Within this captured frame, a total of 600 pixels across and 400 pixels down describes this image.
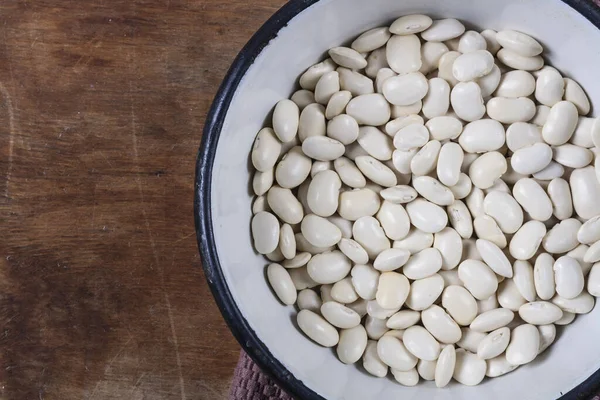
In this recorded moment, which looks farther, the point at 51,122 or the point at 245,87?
the point at 51,122

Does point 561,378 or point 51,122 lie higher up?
point 561,378

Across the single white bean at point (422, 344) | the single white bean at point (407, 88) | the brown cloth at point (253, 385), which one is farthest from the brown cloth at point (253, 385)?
the single white bean at point (407, 88)

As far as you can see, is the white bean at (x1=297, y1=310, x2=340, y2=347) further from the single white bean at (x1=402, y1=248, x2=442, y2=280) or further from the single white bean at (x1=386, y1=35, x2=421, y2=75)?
the single white bean at (x1=386, y1=35, x2=421, y2=75)

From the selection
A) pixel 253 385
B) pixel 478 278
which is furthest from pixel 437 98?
pixel 253 385

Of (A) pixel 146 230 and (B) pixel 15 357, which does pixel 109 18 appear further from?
(B) pixel 15 357

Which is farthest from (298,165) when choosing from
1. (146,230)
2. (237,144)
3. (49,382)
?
(49,382)

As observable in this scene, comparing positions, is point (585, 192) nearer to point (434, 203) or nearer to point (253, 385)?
point (434, 203)

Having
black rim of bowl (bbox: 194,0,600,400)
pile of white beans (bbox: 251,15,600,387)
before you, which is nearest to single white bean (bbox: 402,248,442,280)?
pile of white beans (bbox: 251,15,600,387)
